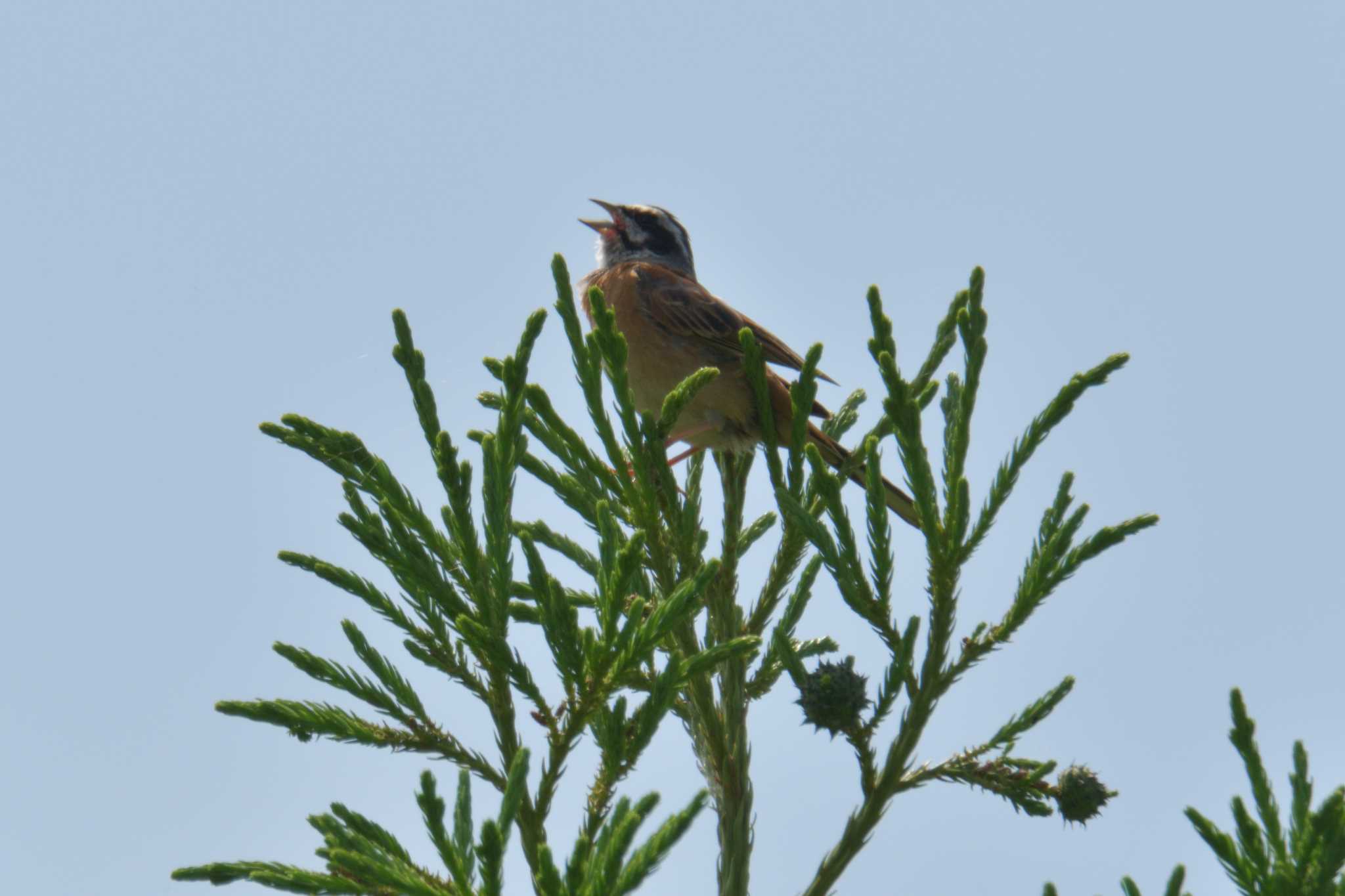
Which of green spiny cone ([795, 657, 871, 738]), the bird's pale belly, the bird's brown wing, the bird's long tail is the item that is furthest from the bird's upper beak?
green spiny cone ([795, 657, 871, 738])

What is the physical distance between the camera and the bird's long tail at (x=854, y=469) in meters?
5.09

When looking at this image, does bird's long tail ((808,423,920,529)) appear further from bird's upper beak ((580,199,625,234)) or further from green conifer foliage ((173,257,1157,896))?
bird's upper beak ((580,199,625,234))

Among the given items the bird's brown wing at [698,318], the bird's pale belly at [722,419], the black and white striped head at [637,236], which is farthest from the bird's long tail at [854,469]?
the black and white striped head at [637,236]

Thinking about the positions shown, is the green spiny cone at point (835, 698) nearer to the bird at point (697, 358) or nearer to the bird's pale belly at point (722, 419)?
the bird at point (697, 358)

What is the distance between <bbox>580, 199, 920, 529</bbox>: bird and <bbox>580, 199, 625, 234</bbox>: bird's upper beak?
0.31m

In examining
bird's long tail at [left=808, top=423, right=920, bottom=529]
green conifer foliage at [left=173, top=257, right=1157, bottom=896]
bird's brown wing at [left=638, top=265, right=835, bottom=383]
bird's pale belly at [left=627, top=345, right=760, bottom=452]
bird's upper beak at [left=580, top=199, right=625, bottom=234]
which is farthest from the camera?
bird's upper beak at [left=580, top=199, right=625, bottom=234]

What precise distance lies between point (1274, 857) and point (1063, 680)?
729mm

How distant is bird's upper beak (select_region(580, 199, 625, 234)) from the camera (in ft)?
25.0

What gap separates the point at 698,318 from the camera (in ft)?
20.6

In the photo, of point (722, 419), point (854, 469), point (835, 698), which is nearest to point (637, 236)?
point (722, 419)

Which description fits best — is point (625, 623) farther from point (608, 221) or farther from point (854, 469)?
point (608, 221)

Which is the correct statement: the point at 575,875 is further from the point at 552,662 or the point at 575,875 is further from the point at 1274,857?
the point at 1274,857

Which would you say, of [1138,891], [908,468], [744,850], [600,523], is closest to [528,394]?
[600,523]

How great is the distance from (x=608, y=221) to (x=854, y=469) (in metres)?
3.39
